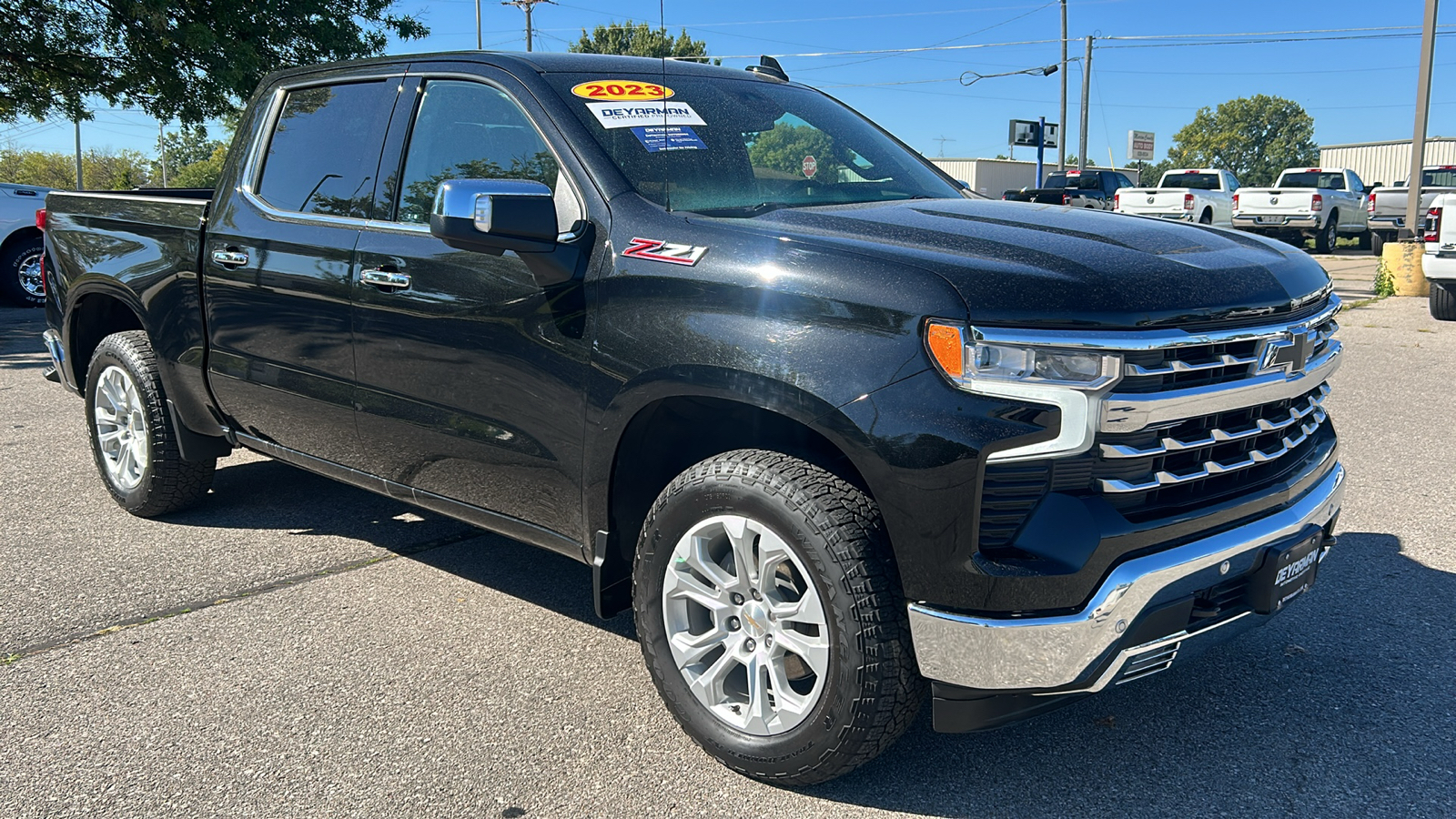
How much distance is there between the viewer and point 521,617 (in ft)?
13.1

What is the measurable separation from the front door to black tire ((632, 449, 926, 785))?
566 millimetres

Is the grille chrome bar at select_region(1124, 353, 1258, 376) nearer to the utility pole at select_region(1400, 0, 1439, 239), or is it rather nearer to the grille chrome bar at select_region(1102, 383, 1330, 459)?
the grille chrome bar at select_region(1102, 383, 1330, 459)

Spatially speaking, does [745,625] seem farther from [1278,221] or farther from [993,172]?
[993,172]

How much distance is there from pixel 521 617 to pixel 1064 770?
1.90 m

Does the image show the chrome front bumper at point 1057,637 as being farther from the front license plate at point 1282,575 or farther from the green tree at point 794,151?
the green tree at point 794,151

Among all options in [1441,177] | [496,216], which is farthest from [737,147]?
[1441,177]

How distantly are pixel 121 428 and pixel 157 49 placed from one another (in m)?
13.6

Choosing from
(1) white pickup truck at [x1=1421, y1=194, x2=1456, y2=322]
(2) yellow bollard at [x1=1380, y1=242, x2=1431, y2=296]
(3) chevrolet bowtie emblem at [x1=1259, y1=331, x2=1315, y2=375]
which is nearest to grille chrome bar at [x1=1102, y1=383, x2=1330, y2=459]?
(3) chevrolet bowtie emblem at [x1=1259, y1=331, x2=1315, y2=375]

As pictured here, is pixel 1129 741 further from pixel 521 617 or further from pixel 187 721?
pixel 187 721

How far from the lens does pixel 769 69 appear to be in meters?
4.73

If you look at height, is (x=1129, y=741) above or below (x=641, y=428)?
below

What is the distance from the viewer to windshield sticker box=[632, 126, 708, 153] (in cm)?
338

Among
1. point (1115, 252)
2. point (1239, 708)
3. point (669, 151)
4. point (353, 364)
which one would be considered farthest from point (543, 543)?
point (1239, 708)

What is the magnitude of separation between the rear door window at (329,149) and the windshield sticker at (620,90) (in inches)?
31.1
